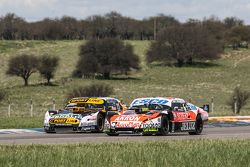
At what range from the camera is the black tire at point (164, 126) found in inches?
894

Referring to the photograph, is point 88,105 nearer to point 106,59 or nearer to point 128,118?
point 128,118

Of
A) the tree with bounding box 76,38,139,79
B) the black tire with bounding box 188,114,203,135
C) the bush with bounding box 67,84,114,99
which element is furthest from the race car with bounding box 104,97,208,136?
the tree with bounding box 76,38,139,79

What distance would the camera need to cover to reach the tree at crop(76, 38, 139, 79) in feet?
292

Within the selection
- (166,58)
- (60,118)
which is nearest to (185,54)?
(166,58)

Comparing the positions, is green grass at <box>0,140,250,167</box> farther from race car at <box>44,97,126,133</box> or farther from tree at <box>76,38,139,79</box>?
tree at <box>76,38,139,79</box>

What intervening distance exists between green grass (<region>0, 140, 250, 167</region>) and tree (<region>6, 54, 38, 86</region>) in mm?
66628

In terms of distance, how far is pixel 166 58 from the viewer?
337ft

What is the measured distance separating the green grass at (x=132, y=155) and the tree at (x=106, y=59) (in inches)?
2825

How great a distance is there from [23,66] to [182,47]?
27.3m

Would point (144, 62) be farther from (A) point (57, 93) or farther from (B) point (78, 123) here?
(B) point (78, 123)

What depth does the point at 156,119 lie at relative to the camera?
22.5 meters

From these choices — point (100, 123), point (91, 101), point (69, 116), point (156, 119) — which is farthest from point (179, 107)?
point (91, 101)

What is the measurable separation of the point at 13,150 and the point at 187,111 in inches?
398

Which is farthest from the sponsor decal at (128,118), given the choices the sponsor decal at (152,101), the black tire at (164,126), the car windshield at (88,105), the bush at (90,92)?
the bush at (90,92)
